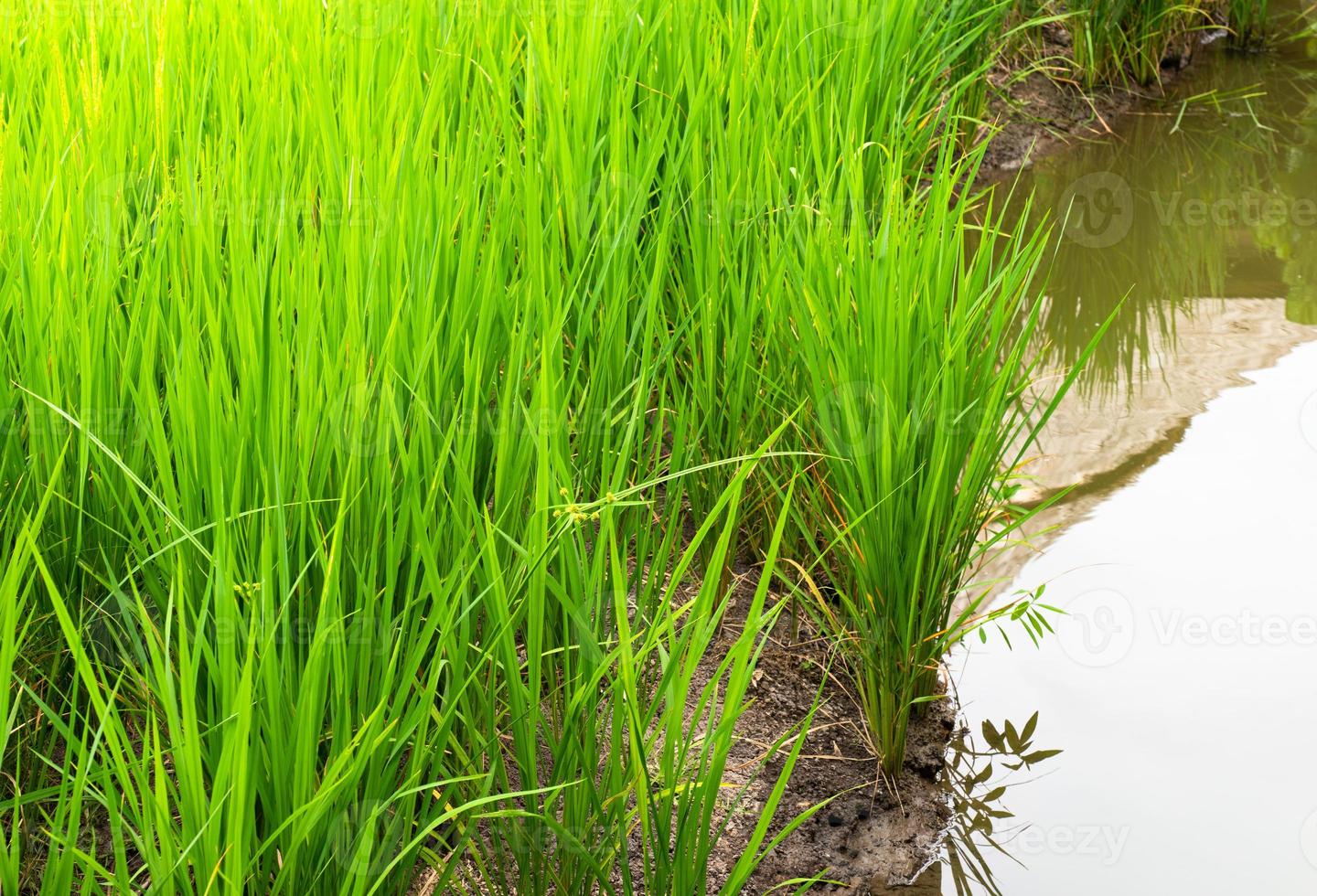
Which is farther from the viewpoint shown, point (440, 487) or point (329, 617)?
point (440, 487)

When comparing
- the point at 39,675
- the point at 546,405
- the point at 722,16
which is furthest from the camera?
the point at 722,16

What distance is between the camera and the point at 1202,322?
3.01 meters

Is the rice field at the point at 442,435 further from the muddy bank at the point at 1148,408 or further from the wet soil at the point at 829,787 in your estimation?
the muddy bank at the point at 1148,408

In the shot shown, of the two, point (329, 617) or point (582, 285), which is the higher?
point (582, 285)

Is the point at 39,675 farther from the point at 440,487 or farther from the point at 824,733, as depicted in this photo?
the point at 824,733

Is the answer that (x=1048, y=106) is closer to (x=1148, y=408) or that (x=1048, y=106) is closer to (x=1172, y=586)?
(x=1148, y=408)

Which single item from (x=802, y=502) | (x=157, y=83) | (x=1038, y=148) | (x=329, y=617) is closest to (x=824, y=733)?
(x=802, y=502)

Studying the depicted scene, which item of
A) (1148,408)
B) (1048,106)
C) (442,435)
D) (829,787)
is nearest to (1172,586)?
(1148,408)

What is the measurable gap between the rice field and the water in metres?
0.17

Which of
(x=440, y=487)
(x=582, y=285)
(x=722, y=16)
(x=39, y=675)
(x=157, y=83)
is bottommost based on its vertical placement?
(x=39, y=675)

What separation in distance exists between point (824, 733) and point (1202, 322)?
6.08 feet

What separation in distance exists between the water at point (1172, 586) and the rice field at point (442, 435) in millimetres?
174

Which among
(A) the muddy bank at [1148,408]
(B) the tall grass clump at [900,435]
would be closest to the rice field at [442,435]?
(B) the tall grass clump at [900,435]

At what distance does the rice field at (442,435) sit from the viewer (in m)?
1.08
